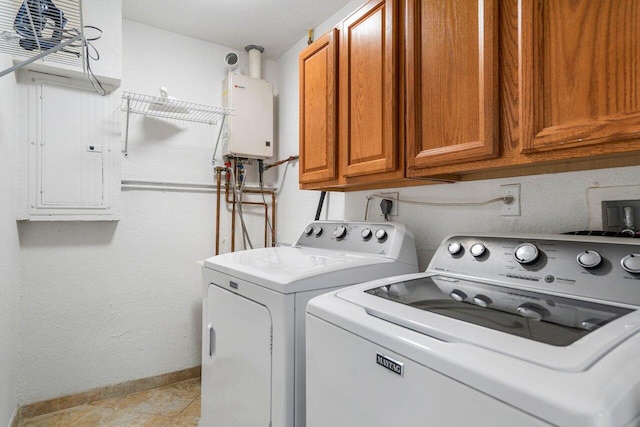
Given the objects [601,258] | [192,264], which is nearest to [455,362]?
[601,258]

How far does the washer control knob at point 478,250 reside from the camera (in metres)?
1.21

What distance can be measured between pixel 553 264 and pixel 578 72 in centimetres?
55

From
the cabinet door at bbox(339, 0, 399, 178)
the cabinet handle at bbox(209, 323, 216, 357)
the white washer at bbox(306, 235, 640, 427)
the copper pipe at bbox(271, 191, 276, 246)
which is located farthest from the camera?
the copper pipe at bbox(271, 191, 276, 246)

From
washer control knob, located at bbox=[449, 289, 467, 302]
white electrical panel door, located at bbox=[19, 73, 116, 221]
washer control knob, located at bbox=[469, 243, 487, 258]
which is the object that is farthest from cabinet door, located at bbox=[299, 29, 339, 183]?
white electrical panel door, located at bbox=[19, 73, 116, 221]

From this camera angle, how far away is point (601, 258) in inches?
37.3

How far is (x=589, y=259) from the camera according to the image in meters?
0.96

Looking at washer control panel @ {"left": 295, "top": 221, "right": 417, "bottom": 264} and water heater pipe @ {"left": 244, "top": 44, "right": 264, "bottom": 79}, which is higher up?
water heater pipe @ {"left": 244, "top": 44, "right": 264, "bottom": 79}

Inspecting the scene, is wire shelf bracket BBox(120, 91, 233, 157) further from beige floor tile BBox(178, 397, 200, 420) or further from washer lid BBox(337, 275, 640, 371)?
washer lid BBox(337, 275, 640, 371)

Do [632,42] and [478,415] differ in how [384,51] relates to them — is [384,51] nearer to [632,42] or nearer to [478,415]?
[632,42]

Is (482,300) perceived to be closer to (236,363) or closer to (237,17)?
(236,363)

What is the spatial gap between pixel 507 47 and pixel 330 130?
90cm

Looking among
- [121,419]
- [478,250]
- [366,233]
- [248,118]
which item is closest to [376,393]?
[478,250]

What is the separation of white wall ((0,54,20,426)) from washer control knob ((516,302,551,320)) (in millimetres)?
2236

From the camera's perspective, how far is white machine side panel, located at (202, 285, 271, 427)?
1271 mm
